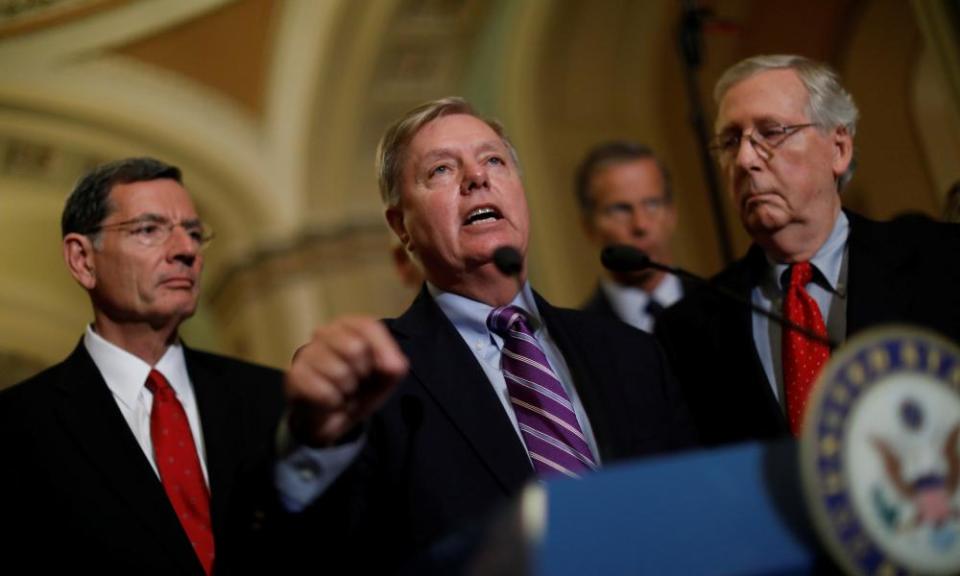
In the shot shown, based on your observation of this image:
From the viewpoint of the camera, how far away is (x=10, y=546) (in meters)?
2.50

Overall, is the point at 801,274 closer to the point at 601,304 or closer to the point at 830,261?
the point at 830,261

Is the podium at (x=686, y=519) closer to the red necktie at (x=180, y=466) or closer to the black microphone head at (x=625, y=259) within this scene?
the black microphone head at (x=625, y=259)

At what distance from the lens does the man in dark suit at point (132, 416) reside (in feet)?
8.22

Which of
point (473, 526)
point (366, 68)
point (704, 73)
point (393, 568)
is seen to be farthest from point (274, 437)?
point (366, 68)

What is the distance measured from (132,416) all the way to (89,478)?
242 mm

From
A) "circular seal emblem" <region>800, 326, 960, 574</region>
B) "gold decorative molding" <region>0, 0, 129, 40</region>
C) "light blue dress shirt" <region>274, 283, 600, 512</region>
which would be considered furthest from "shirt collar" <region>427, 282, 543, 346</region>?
"gold decorative molding" <region>0, 0, 129, 40</region>

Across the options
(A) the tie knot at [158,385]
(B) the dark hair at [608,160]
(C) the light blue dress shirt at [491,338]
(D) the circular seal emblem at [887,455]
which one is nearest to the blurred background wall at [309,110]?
(B) the dark hair at [608,160]

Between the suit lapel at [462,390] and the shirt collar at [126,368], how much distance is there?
844mm

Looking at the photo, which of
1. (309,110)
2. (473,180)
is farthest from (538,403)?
(309,110)

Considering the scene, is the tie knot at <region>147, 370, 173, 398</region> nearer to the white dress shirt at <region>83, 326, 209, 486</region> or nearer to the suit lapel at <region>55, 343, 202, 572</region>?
the white dress shirt at <region>83, 326, 209, 486</region>

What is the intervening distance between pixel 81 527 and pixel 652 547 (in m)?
1.52

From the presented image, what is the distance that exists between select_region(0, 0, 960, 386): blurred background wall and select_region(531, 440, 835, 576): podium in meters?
5.59

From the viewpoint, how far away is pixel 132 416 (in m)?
2.80

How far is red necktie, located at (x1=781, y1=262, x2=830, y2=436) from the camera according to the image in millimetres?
2367
